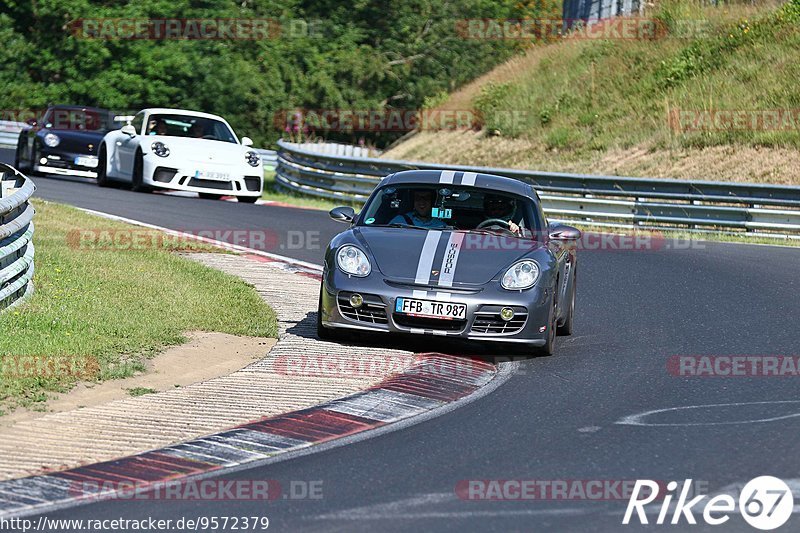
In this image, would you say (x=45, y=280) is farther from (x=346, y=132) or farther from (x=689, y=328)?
(x=346, y=132)

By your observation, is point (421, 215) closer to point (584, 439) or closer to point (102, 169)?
point (584, 439)

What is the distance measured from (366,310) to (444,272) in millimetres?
613

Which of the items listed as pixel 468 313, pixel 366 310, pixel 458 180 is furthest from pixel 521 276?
pixel 458 180

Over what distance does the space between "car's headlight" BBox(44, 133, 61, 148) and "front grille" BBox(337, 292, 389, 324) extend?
16.6 m

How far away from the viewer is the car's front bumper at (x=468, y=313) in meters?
9.48

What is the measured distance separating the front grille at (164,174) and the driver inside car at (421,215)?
469 inches

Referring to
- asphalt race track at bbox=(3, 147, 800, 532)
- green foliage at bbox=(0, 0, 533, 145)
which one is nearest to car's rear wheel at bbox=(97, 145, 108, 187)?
asphalt race track at bbox=(3, 147, 800, 532)

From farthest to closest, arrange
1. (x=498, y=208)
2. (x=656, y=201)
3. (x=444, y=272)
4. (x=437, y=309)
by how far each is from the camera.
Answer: (x=656, y=201) < (x=498, y=208) < (x=444, y=272) < (x=437, y=309)

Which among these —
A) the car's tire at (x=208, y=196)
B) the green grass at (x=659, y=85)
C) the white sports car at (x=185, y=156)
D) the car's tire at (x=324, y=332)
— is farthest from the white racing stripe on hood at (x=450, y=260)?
the green grass at (x=659, y=85)

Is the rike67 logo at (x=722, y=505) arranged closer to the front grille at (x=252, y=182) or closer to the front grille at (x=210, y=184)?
the front grille at (x=210, y=184)

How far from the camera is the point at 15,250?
1009 centimetres

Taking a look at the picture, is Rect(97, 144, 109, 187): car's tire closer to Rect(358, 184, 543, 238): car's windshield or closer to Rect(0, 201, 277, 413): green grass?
Rect(0, 201, 277, 413): green grass

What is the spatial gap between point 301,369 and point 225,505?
326 cm

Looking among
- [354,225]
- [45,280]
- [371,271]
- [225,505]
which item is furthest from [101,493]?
[45,280]
